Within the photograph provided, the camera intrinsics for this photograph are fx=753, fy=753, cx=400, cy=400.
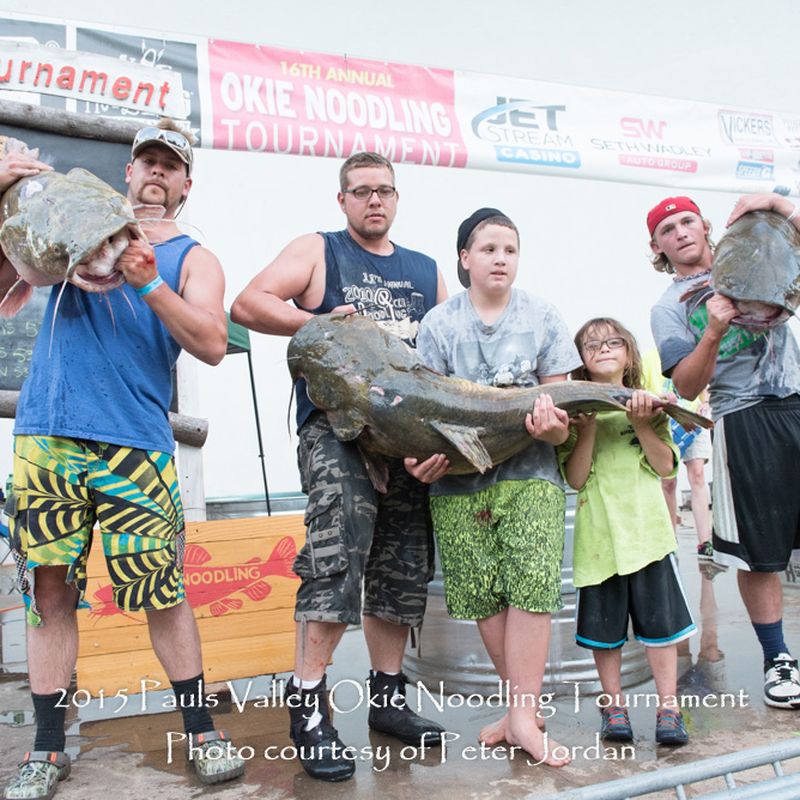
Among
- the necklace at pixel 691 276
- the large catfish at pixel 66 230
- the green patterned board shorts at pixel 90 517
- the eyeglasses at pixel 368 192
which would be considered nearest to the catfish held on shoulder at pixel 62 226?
the large catfish at pixel 66 230

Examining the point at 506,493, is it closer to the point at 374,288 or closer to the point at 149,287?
the point at 374,288

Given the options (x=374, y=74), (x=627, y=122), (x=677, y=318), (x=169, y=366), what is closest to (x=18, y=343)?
(x=169, y=366)

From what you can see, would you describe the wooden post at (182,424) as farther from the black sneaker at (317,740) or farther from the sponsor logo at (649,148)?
the sponsor logo at (649,148)

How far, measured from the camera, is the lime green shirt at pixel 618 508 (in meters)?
2.41

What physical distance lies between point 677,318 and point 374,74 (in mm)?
4522

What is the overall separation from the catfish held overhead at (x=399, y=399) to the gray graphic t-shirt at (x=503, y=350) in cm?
13

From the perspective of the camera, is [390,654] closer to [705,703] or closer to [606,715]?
[606,715]

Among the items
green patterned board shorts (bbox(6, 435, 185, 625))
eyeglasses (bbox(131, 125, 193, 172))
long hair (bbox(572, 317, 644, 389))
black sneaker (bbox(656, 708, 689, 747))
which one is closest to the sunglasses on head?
eyeglasses (bbox(131, 125, 193, 172))

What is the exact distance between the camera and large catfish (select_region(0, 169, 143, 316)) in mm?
1914

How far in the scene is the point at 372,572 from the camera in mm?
2479

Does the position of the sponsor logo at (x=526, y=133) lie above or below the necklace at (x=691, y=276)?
above

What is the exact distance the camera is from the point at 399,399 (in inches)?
84.2

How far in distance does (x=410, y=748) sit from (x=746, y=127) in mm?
7891

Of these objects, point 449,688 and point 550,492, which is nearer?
point 550,492
